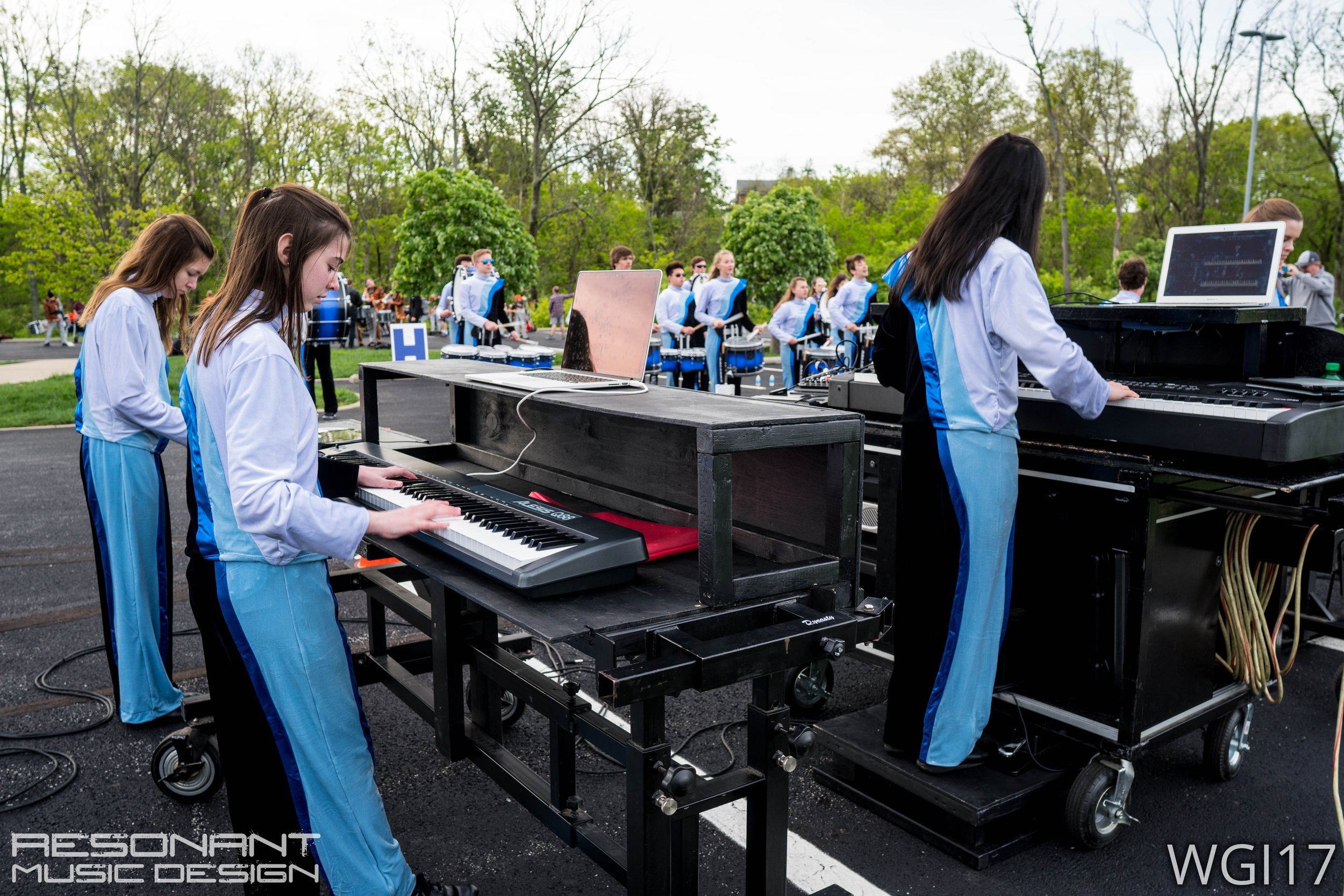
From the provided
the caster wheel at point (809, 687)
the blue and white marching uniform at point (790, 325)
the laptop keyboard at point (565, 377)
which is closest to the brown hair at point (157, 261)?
the laptop keyboard at point (565, 377)

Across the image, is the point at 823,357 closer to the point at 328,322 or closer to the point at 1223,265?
the point at 328,322

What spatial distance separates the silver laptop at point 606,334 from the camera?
111 inches

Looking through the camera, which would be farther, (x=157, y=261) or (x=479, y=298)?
(x=479, y=298)

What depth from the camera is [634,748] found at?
209cm

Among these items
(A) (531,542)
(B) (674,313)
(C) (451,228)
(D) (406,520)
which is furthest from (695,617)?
(C) (451,228)

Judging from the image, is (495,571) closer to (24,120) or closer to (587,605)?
(587,605)

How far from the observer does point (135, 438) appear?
3434mm

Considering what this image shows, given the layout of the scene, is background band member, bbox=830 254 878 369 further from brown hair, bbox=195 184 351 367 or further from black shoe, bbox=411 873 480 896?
brown hair, bbox=195 184 351 367

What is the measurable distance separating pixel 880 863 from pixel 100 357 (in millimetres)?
3168

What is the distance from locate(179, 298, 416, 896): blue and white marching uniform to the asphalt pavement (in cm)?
66

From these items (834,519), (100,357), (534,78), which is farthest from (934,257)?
(534,78)

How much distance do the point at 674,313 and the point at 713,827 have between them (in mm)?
12148

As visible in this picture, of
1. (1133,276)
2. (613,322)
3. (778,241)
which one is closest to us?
(613,322)

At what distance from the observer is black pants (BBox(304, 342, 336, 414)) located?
37.2 ft
